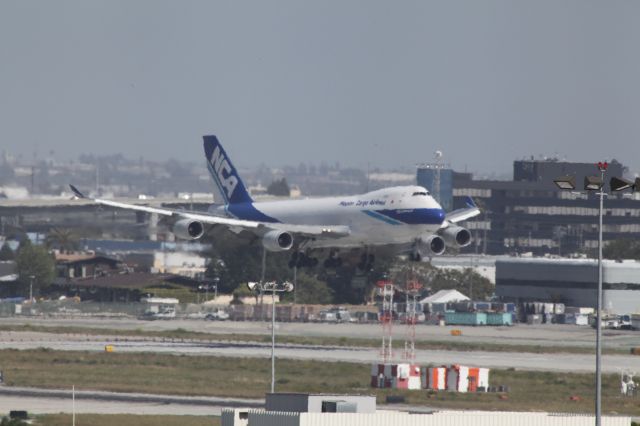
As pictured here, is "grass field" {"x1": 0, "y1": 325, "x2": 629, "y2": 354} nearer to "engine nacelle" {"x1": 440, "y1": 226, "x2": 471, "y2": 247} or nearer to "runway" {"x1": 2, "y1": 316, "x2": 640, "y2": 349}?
"runway" {"x1": 2, "y1": 316, "x2": 640, "y2": 349}

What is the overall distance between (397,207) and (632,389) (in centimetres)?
3010

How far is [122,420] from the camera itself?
79125 millimetres

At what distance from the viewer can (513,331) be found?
162 m

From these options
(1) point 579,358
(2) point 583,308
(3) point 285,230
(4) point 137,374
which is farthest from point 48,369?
(2) point 583,308

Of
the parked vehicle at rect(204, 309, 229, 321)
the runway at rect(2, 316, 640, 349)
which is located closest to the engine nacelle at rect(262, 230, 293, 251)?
the runway at rect(2, 316, 640, 349)

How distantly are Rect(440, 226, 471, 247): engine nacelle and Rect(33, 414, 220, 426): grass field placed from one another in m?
52.6

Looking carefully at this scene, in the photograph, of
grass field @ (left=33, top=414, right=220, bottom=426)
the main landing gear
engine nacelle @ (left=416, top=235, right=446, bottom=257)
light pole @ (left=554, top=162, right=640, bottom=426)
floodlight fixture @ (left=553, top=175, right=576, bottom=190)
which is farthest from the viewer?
the main landing gear

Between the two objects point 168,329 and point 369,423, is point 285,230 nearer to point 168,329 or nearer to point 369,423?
point 168,329

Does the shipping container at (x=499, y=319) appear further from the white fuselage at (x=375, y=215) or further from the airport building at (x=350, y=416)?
the airport building at (x=350, y=416)

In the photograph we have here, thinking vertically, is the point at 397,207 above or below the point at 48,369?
above

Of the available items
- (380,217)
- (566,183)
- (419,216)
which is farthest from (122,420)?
(380,217)

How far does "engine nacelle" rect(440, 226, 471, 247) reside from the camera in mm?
130750

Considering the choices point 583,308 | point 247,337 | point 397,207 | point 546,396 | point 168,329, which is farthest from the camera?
point 583,308

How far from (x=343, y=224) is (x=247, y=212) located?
13258 millimetres
